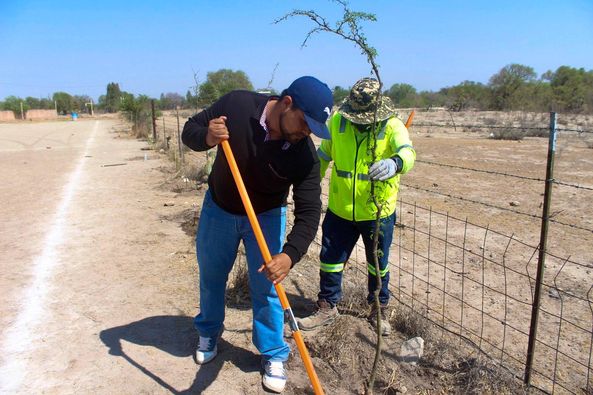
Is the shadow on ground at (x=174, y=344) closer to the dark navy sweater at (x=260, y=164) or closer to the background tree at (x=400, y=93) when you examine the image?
the dark navy sweater at (x=260, y=164)

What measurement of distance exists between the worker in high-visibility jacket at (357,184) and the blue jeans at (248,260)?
607 mm

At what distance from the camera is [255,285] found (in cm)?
285

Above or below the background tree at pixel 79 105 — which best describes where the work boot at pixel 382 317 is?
below

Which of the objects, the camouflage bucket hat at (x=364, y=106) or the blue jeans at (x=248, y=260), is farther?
the camouflage bucket hat at (x=364, y=106)

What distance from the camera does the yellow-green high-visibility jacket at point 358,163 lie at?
10.5ft

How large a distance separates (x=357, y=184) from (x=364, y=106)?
54 centimetres

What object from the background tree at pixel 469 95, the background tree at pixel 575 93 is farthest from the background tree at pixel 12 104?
the background tree at pixel 575 93

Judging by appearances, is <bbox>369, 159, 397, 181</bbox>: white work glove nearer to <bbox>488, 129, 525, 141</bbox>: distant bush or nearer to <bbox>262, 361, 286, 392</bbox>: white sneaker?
<bbox>262, 361, 286, 392</bbox>: white sneaker

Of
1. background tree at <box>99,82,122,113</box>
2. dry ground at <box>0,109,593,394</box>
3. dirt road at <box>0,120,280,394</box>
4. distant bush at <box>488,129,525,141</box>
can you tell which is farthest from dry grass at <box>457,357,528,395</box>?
background tree at <box>99,82,122,113</box>

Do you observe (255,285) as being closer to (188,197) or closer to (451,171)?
(188,197)

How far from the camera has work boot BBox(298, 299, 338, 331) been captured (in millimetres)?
3455

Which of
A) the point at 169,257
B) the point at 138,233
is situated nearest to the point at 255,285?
the point at 169,257

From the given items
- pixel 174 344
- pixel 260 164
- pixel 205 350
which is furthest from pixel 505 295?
pixel 174 344

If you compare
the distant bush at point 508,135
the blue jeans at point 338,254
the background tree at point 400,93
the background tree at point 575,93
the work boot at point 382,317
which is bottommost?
the work boot at point 382,317
